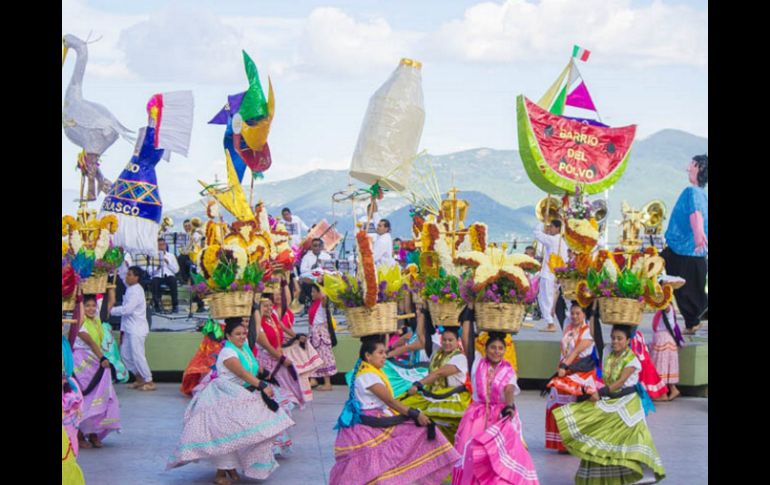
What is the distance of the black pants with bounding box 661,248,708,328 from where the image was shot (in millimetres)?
14141

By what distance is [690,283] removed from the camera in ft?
46.3

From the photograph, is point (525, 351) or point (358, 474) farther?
point (525, 351)

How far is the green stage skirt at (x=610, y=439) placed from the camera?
8.09 m

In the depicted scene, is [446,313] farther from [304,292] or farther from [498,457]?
[304,292]

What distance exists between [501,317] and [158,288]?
1007 centimetres

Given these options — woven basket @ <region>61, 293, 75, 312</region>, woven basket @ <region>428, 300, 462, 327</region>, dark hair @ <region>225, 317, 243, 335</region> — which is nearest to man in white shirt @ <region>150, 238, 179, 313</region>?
dark hair @ <region>225, 317, 243, 335</region>

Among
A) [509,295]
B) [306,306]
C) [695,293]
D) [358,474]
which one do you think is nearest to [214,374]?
[358,474]

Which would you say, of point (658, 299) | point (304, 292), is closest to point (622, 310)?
point (658, 299)
